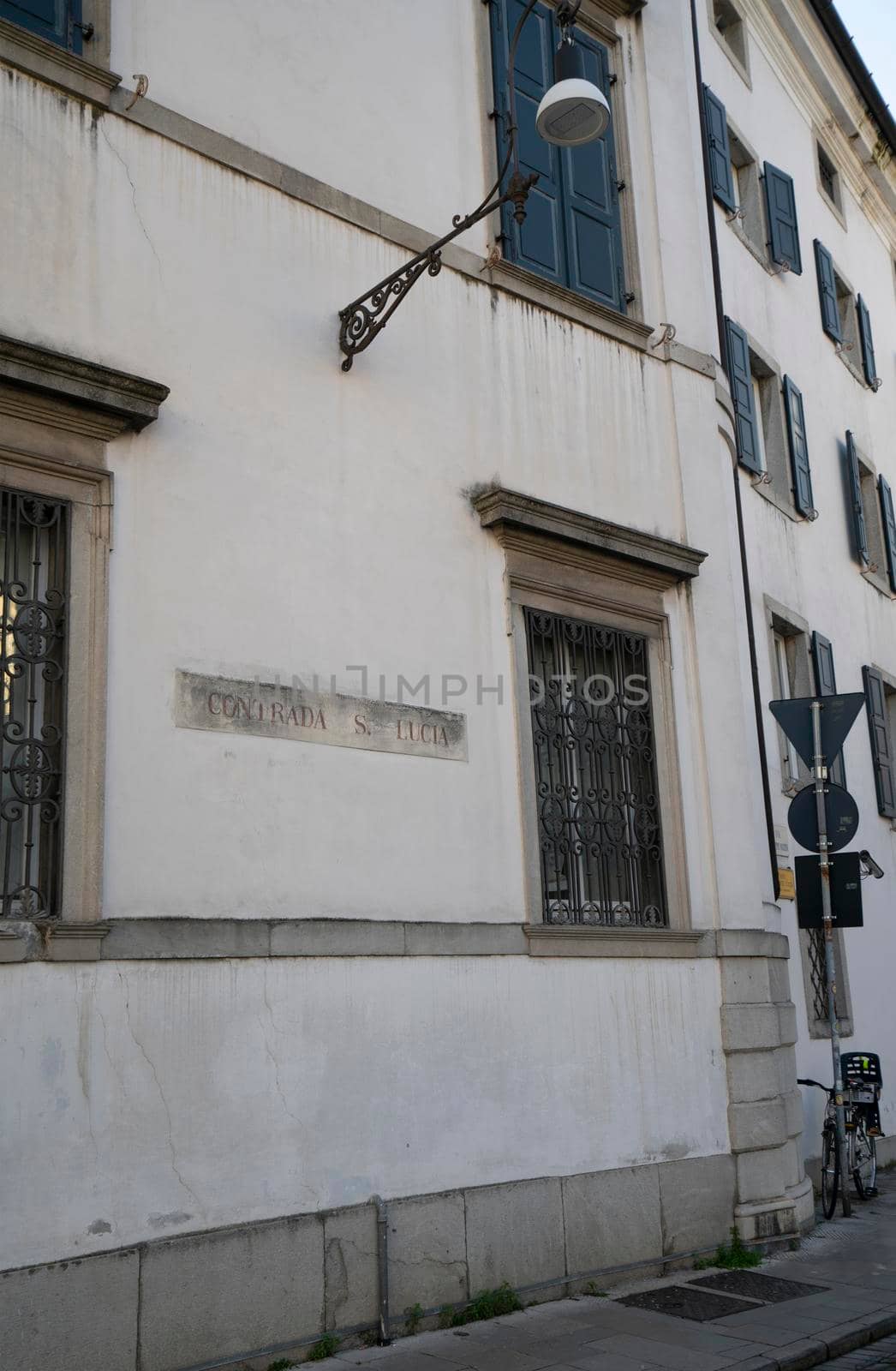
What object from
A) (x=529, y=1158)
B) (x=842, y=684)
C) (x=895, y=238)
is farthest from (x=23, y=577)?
(x=895, y=238)

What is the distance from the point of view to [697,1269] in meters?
8.38

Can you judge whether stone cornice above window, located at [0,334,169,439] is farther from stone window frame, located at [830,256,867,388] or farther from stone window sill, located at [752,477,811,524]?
stone window frame, located at [830,256,867,388]

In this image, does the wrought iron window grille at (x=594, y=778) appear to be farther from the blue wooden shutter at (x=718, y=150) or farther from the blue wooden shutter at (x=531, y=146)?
the blue wooden shutter at (x=718, y=150)

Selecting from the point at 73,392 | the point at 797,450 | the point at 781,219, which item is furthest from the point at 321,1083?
the point at 781,219

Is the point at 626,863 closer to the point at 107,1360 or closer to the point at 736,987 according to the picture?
the point at 736,987

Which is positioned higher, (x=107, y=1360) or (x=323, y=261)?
(x=323, y=261)

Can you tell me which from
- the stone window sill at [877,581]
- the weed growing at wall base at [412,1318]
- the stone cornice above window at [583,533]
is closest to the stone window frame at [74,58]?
the stone cornice above window at [583,533]

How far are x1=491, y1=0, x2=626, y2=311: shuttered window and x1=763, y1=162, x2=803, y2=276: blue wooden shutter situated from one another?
4601 millimetres

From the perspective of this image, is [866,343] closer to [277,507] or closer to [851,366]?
[851,366]

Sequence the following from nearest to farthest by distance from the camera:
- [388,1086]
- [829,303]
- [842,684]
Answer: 1. [388,1086]
2. [842,684]
3. [829,303]

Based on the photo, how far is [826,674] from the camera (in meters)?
13.9

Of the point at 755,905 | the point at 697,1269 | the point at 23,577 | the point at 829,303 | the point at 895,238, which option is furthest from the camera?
the point at 895,238

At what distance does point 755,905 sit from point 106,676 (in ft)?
16.9

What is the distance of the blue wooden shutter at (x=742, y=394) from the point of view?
12.7m
